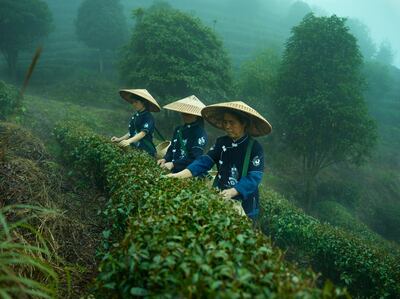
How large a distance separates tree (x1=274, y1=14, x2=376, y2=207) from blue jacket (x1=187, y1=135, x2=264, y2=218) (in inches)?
528

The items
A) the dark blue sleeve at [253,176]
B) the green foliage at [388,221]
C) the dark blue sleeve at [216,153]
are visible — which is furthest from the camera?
the green foliage at [388,221]

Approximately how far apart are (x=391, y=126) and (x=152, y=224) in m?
40.2

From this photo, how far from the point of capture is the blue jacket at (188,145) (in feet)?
17.0

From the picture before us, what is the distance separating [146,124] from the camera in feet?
20.8

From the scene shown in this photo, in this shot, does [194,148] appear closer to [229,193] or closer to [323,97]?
[229,193]

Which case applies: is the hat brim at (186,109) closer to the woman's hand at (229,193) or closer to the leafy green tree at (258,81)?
the woman's hand at (229,193)

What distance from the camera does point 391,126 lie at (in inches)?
1436

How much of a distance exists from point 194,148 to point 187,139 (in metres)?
0.23

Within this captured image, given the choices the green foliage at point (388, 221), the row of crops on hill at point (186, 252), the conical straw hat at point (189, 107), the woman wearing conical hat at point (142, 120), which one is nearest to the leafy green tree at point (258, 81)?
the green foliage at point (388, 221)

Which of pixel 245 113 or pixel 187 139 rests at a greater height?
pixel 245 113

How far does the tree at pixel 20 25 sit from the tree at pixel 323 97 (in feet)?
71.7

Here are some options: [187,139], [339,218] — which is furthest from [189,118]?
[339,218]

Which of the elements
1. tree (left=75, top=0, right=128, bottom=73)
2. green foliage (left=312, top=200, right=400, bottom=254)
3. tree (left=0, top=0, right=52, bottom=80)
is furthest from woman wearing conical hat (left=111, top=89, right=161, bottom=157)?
tree (left=75, top=0, right=128, bottom=73)

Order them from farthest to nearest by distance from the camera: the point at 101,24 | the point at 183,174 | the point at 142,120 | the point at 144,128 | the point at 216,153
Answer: the point at 101,24, the point at 142,120, the point at 144,128, the point at 216,153, the point at 183,174
